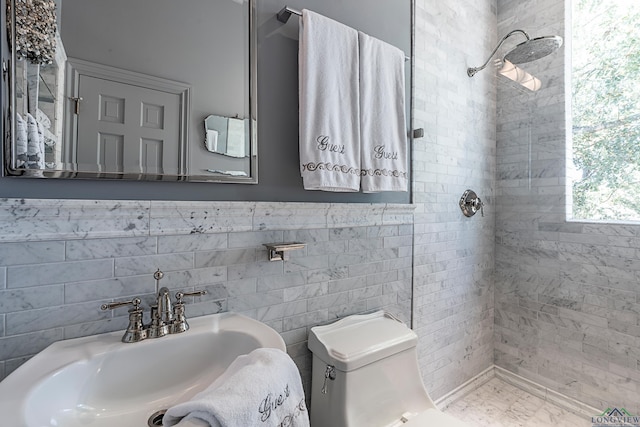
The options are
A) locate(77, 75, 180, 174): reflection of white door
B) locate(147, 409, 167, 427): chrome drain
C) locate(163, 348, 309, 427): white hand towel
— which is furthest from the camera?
locate(77, 75, 180, 174): reflection of white door

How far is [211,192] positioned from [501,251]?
2040 millimetres

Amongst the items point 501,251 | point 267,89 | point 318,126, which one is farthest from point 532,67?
point 267,89

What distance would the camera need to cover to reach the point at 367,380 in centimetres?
115

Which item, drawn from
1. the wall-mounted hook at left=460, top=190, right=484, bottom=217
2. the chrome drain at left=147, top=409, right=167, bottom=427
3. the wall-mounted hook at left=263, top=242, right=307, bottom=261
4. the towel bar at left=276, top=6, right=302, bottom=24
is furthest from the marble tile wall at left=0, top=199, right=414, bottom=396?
the towel bar at left=276, top=6, right=302, bottom=24

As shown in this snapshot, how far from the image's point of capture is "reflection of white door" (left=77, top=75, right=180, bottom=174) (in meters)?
0.88

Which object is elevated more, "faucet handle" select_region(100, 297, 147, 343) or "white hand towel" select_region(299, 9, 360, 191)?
"white hand towel" select_region(299, 9, 360, 191)

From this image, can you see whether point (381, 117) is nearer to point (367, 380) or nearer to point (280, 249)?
point (280, 249)

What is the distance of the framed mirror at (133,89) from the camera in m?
0.83

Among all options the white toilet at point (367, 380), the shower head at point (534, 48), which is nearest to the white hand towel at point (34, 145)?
the white toilet at point (367, 380)

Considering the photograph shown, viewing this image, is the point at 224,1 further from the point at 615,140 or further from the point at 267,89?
the point at 615,140

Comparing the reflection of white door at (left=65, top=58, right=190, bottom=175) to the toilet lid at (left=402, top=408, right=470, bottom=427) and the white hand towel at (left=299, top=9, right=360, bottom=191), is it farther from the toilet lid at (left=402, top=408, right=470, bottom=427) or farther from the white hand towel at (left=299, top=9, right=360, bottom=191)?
the toilet lid at (left=402, top=408, right=470, bottom=427)

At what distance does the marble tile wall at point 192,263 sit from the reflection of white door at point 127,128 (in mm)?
131

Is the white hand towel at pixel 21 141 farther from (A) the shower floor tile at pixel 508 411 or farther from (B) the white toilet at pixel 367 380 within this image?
(A) the shower floor tile at pixel 508 411

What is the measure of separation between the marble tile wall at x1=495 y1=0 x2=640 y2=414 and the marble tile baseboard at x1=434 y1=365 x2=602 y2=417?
0.04 metres
